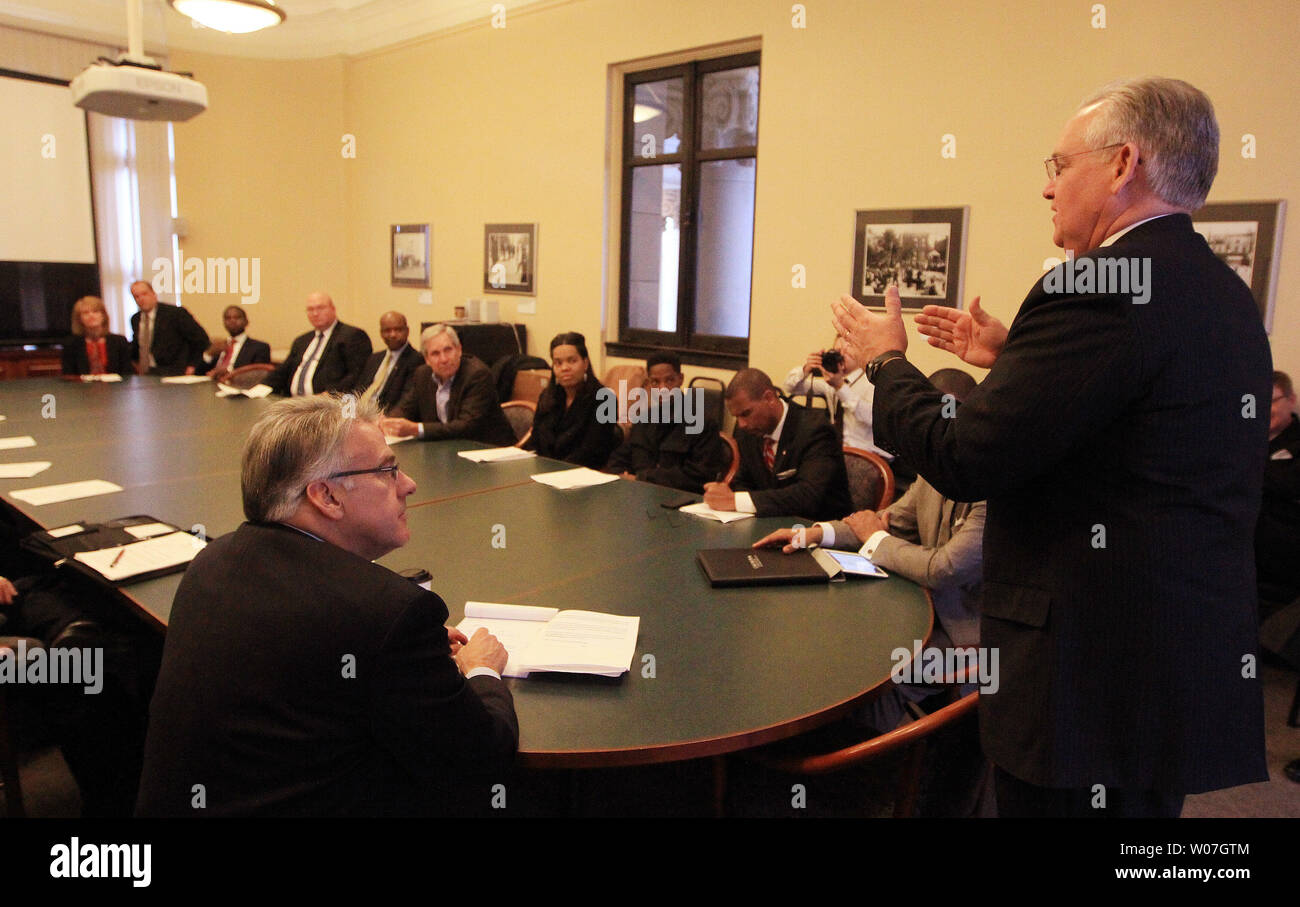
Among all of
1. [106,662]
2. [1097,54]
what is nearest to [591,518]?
[106,662]

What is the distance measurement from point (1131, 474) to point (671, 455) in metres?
3.05

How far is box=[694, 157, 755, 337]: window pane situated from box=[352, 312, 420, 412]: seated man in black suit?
2064mm

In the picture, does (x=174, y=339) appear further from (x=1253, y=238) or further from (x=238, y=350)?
(x=1253, y=238)

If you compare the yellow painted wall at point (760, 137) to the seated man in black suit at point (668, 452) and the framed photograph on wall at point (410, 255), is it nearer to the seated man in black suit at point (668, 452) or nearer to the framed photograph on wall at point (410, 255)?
the framed photograph on wall at point (410, 255)

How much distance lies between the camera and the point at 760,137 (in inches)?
216

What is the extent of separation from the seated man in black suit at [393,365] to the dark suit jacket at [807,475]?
276cm

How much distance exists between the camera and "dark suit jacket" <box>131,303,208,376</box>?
742 centimetres

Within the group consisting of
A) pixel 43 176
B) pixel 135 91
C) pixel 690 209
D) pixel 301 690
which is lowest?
pixel 301 690

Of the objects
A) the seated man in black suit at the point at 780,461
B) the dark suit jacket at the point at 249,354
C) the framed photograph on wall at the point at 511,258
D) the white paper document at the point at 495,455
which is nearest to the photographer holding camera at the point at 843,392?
Result: the seated man in black suit at the point at 780,461

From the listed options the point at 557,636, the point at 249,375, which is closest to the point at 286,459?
the point at 557,636

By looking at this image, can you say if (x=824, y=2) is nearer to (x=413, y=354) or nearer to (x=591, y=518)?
(x=413, y=354)

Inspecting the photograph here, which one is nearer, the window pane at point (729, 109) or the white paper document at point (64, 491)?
the white paper document at point (64, 491)

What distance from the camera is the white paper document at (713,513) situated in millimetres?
2861

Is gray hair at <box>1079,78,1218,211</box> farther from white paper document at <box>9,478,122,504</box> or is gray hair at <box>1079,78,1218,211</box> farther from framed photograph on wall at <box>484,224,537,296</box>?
framed photograph on wall at <box>484,224,537,296</box>
